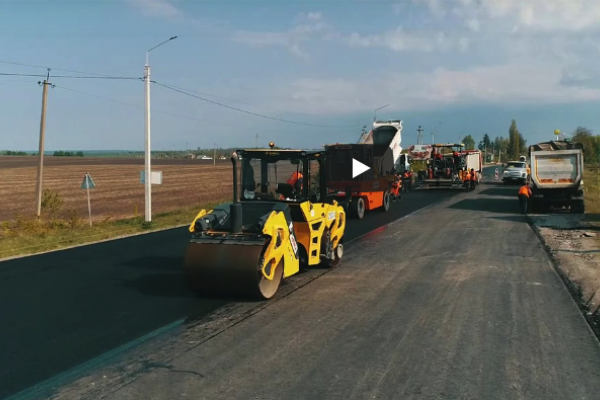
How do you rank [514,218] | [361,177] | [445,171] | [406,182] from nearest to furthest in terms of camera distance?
[514,218] < [361,177] < [445,171] < [406,182]

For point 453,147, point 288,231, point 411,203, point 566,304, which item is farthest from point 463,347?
point 453,147

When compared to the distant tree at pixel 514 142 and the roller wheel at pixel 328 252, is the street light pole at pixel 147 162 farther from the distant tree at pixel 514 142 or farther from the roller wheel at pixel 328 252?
the distant tree at pixel 514 142

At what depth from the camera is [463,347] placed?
6.36 m

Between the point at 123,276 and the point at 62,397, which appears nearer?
the point at 62,397

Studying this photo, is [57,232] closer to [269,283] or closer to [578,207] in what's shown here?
[269,283]

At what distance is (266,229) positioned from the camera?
27.2 ft

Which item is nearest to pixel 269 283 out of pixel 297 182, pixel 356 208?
pixel 297 182

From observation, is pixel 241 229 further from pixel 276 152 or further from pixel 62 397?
pixel 62 397

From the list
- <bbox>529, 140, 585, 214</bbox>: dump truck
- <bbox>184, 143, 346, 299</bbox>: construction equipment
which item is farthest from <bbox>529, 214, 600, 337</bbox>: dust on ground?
<bbox>184, 143, 346, 299</bbox>: construction equipment

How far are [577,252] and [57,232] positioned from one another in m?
14.9

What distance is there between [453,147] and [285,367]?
109ft

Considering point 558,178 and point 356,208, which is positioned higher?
point 558,178

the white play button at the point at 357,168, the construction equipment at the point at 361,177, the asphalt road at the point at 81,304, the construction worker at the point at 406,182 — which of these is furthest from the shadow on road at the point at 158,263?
the construction worker at the point at 406,182

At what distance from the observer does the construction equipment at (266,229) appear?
8266 millimetres
